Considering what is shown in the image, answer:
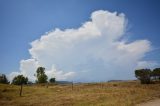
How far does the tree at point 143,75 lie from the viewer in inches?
3147

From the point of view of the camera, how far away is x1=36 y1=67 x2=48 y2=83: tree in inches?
4695

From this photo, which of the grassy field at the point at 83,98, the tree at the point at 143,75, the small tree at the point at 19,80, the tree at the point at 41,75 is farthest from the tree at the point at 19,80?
the grassy field at the point at 83,98

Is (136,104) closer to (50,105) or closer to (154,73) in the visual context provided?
(50,105)

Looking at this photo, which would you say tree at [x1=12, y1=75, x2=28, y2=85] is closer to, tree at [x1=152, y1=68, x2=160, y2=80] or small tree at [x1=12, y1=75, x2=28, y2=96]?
small tree at [x1=12, y1=75, x2=28, y2=96]

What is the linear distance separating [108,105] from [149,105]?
498 centimetres

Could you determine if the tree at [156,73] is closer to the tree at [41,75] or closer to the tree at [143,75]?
the tree at [143,75]

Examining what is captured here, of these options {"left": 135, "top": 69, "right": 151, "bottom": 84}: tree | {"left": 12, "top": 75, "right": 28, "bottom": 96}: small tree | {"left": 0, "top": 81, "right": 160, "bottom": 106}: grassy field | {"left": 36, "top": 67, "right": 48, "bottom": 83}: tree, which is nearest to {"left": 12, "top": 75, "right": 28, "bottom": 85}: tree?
{"left": 12, "top": 75, "right": 28, "bottom": 96}: small tree

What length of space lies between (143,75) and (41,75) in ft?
212

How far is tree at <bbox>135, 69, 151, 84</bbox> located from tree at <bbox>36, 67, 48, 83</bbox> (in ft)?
190

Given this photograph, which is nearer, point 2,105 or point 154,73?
point 2,105

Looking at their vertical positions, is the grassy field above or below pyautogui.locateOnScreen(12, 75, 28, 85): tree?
below

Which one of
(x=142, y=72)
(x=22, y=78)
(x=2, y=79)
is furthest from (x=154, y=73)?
(x=2, y=79)

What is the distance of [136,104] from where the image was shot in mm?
24094

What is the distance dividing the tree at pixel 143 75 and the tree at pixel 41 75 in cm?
5797
